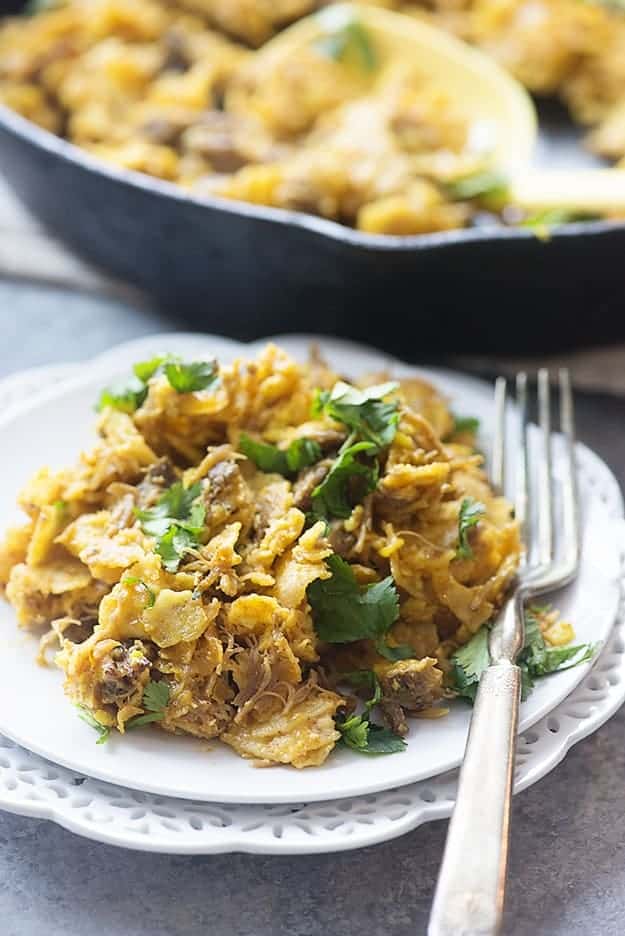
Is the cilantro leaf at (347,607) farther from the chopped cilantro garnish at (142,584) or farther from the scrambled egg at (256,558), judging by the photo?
the chopped cilantro garnish at (142,584)

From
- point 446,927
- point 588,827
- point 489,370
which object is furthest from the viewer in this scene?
point 489,370

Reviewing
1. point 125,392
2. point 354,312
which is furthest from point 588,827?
point 354,312

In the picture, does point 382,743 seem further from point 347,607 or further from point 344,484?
point 344,484

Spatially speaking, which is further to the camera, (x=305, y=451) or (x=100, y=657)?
(x=305, y=451)

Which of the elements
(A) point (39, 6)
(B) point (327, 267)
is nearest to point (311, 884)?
(B) point (327, 267)

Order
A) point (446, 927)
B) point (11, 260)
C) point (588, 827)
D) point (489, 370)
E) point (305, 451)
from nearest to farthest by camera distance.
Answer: point (446, 927) < point (588, 827) < point (305, 451) < point (489, 370) < point (11, 260)

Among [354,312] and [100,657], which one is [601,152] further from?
[100,657]

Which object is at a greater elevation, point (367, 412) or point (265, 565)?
point (367, 412)
